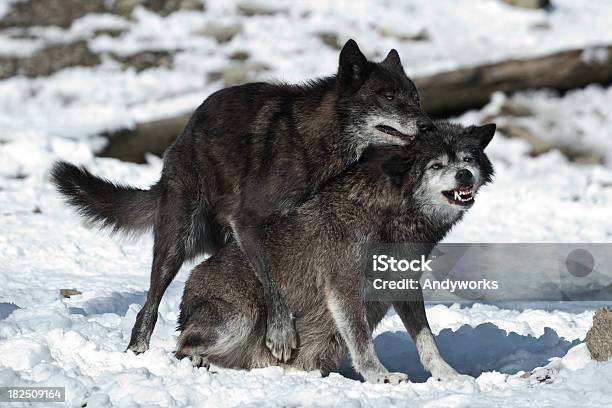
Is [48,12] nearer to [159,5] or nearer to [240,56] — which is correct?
[159,5]

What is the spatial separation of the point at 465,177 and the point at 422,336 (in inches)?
39.6

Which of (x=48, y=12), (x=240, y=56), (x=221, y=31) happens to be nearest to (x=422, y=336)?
(x=240, y=56)

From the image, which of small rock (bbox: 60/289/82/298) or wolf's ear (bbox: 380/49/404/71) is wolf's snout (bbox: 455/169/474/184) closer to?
wolf's ear (bbox: 380/49/404/71)

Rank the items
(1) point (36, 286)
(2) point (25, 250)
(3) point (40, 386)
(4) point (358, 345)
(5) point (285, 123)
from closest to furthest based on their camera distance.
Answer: (3) point (40, 386)
(4) point (358, 345)
(5) point (285, 123)
(1) point (36, 286)
(2) point (25, 250)

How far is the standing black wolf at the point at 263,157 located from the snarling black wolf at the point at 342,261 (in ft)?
0.37

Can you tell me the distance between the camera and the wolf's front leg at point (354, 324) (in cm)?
584

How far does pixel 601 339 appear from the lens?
217 inches

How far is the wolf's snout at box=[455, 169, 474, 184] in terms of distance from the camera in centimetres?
587

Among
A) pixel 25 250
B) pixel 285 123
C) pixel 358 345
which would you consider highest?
pixel 285 123

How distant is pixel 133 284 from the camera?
8.24 m

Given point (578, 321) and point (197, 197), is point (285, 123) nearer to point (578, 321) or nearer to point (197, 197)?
point (197, 197)

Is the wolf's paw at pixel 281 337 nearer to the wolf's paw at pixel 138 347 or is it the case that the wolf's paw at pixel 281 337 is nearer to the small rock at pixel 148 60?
the wolf's paw at pixel 138 347

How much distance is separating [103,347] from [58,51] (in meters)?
8.81

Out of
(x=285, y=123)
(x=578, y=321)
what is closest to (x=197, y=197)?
(x=285, y=123)
